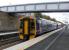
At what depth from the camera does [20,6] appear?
60.0 metres

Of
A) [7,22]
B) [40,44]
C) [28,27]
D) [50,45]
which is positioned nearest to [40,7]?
[7,22]

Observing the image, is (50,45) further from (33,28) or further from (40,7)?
(40,7)

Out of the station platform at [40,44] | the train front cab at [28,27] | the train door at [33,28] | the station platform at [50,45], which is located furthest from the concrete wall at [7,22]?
the station platform at [40,44]

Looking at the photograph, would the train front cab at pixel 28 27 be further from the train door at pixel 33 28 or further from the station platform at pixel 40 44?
the station platform at pixel 40 44

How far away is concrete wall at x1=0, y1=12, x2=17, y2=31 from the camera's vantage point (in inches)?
2131

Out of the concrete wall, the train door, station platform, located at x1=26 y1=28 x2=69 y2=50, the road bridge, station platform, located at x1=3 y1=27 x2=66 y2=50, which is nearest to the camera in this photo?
station platform, located at x1=3 y1=27 x2=66 y2=50

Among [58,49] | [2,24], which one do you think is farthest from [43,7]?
[58,49]

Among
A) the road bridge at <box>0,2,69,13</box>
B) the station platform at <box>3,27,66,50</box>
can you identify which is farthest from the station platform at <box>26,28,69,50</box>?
the road bridge at <box>0,2,69,13</box>

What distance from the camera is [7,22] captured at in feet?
190

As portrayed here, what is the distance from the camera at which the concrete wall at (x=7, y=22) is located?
54.1m

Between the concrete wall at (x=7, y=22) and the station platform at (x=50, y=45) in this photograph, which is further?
the concrete wall at (x=7, y=22)

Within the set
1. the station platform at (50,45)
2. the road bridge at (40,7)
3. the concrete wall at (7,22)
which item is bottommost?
the concrete wall at (7,22)

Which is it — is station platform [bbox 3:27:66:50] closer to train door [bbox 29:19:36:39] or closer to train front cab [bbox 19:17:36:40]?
train door [bbox 29:19:36:39]

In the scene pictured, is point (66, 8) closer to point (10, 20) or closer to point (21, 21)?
point (10, 20)
